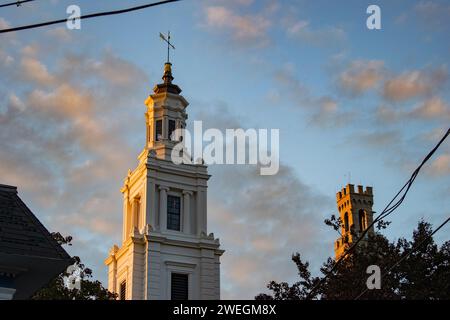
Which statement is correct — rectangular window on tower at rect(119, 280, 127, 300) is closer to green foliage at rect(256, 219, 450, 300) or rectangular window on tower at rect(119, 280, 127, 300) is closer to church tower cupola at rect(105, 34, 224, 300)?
church tower cupola at rect(105, 34, 224, 300)

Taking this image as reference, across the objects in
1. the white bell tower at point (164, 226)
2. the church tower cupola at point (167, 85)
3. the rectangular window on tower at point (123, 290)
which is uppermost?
the church tower cupola at point (167, 85)

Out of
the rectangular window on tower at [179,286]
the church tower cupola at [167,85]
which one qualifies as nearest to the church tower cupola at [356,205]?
the church tower cupola at [167,85]

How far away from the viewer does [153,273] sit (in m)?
54.2

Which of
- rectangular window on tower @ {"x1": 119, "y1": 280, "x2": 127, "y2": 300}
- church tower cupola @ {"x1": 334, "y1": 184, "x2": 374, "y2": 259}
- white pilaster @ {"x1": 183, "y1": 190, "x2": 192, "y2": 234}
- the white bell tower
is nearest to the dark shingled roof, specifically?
the white bell tower

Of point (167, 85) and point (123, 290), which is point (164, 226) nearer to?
point (123, 290)

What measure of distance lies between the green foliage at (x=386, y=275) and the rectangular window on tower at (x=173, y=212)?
1659 centimetres

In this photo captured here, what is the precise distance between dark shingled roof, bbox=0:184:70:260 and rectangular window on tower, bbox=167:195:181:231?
129 ft

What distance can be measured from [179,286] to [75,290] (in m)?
16.5

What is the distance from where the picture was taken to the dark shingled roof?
58.0 feet

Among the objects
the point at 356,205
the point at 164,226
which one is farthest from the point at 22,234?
the point at 356,205

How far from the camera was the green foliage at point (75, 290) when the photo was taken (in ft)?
125

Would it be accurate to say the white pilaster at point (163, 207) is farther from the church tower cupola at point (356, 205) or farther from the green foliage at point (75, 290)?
the church tower cupola at point (356, 205)

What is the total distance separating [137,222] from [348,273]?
21.6 meters

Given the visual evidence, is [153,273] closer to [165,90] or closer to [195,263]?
[195,263]
